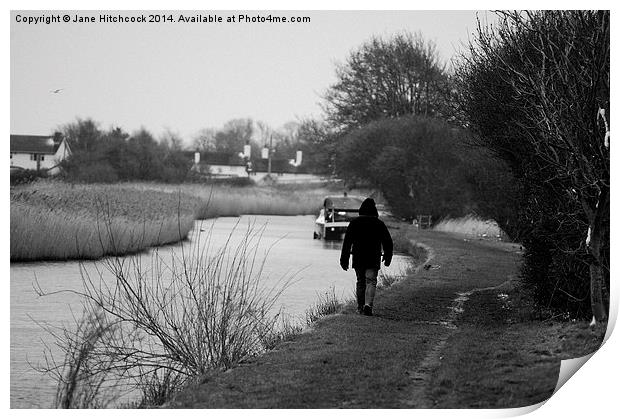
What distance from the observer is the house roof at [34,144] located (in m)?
13.5

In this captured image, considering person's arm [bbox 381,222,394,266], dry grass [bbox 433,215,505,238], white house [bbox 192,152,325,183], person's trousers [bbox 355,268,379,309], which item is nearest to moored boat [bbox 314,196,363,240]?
white house [bbox 192,152,325,183]

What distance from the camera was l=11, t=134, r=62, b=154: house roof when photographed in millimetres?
13531

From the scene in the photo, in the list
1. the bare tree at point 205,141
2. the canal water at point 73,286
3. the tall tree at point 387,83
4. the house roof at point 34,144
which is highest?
the tall tree at point 387,83

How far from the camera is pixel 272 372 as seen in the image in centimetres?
1188

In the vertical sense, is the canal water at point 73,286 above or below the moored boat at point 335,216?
below

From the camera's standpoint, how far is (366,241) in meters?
15.2

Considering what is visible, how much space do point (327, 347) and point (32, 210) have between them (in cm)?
583

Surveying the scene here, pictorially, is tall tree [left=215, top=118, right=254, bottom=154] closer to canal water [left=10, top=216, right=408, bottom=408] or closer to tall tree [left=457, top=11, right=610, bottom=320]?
canal water [left=10, top=216, right=408, bottom=408]

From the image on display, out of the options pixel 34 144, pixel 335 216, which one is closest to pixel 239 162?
pixel 34 144

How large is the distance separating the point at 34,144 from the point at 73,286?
429 centimetres

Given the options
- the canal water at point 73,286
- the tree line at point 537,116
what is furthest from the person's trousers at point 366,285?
the tree line at point 537,116

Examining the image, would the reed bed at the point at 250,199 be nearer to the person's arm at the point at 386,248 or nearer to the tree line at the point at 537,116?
the tree line at the point at 537,116

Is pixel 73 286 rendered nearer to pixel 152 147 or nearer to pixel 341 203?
pixel 152 147

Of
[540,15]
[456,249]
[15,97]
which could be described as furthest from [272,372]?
[456,249]
